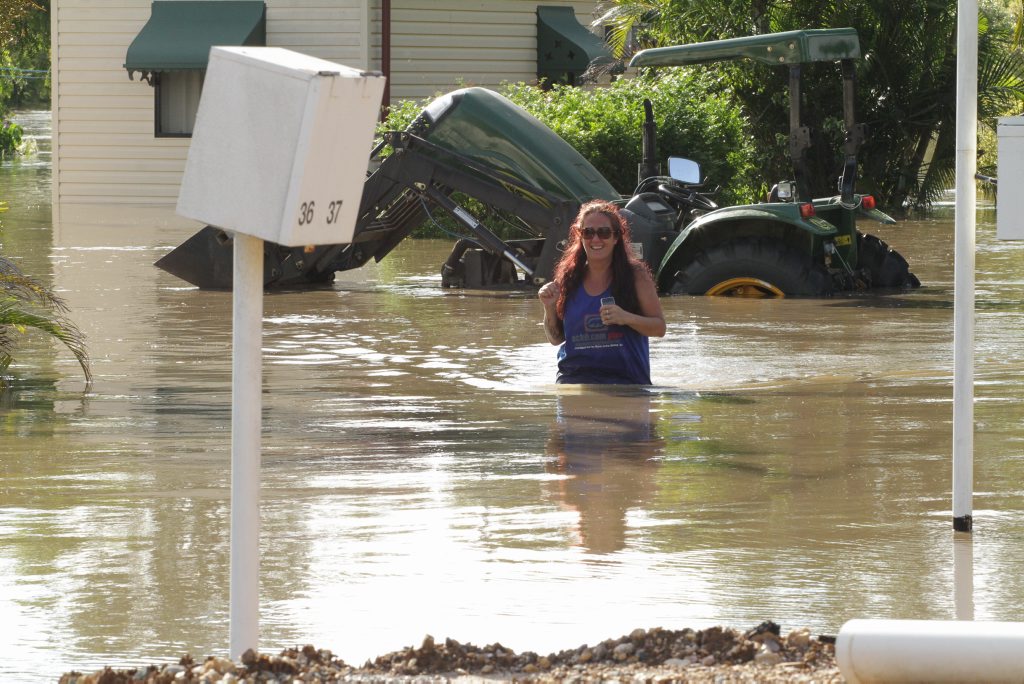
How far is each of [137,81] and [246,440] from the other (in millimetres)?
24985

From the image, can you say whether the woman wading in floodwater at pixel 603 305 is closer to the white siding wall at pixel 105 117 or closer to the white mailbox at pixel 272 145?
the white mailbox at pixel 272 145

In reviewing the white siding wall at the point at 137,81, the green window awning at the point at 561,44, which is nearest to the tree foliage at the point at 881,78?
the green window awning at the point at 561,44

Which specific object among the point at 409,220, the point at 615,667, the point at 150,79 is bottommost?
the point at 615,667

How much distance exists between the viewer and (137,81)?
27938 mm

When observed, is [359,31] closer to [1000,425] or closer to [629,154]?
[629,154]

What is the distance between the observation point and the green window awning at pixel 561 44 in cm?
2797

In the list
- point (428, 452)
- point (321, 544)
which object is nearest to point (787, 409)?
point (428, 452)

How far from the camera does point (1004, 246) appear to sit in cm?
1994

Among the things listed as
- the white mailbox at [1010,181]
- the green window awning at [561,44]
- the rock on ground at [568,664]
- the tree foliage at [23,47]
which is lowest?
the rock on ground at [568,664]

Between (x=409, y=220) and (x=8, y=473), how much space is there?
9249 millimetres

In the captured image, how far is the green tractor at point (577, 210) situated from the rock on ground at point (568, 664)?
384 inches

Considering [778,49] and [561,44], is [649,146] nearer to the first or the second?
[778,49]

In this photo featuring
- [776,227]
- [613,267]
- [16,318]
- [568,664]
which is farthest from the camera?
[776,227]

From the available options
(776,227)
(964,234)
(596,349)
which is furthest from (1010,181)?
(776,227)
